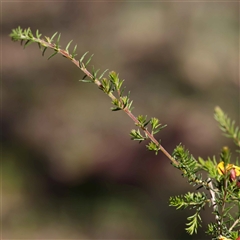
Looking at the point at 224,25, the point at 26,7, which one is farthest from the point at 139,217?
the point at 26,7

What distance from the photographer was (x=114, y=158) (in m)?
3.81

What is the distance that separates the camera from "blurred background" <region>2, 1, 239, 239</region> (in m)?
3.61

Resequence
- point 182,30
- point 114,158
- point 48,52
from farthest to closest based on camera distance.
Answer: point 182,30 < point 48,52 < point 114,158

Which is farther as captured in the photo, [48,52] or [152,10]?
[152,10]

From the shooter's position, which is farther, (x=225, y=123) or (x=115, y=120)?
(x=115, y=120)

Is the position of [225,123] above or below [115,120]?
below

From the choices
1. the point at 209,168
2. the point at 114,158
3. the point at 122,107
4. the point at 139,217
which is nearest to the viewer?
the point at 209,168

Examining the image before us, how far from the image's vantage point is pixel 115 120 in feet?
13.1

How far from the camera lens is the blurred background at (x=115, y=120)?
361 cm

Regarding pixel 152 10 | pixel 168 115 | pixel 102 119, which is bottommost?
pixel 102 119

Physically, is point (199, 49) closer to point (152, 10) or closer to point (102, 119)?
point (152, 10)

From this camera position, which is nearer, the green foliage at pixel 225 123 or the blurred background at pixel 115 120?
the green foliage at pixel 225 123

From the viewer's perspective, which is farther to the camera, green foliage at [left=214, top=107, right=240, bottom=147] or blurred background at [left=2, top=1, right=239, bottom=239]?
blurred background at [left=2, top=1, right=239, bottom=239]

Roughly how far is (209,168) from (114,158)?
10.9 ft
